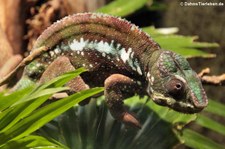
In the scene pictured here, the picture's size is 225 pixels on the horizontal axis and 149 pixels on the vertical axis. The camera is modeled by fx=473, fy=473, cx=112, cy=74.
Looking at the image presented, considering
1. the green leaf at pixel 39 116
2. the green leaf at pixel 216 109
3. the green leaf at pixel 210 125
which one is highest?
the green leaf at pixel 39 116

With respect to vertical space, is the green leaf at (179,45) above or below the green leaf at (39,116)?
below

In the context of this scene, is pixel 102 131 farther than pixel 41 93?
Yes

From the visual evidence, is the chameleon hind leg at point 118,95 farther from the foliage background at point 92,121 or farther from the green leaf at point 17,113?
the green leaf at point 17,113

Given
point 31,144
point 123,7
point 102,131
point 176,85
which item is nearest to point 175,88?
point 176,85

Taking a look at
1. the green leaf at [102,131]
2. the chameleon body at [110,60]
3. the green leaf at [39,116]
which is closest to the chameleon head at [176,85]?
the chameleon body at [110,60]

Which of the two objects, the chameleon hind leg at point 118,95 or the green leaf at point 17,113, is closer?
the green leaf at point 17,113

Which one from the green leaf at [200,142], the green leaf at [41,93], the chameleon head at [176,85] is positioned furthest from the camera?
the green leaf at [200,142]

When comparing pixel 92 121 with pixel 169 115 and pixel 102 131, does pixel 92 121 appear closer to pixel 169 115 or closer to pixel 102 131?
pixel 102 131
